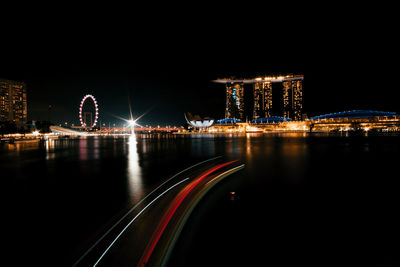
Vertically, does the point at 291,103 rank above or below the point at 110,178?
above

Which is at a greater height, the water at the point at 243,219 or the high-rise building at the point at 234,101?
the high-rise building at the point at 234,101

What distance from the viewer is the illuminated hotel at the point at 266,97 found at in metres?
146

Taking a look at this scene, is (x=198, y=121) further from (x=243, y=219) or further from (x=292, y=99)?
(x=243, y=219)

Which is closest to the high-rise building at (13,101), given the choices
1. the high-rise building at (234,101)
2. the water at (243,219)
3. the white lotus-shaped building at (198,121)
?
the white lotus-shaped building at (198,121)

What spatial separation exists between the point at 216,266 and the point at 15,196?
7915 millimetres

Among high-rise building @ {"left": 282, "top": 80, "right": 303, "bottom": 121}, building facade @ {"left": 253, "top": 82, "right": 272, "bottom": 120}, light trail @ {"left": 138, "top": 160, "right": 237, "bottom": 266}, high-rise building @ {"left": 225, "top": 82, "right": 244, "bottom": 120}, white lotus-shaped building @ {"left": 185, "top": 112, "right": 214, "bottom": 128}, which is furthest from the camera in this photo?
building facade @ {"left": 253, "top": 82, "right": 272, "bottom": 120}

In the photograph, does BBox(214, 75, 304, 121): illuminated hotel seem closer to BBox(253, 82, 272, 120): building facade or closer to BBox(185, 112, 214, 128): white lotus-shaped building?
BBox(253, 82, 272, 120): building facade

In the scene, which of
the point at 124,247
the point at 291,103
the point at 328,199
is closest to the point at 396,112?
the point at 291,103

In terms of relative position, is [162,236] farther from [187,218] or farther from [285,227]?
[285,227]

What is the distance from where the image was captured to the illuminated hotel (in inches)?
5728

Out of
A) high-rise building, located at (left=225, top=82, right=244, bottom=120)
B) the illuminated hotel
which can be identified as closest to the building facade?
the illuminated hotel

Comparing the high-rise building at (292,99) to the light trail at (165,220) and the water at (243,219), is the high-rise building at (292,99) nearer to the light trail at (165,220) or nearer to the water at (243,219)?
the water at (243,219)

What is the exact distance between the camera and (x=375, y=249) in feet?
14.1

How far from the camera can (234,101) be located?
148500 millimetres
